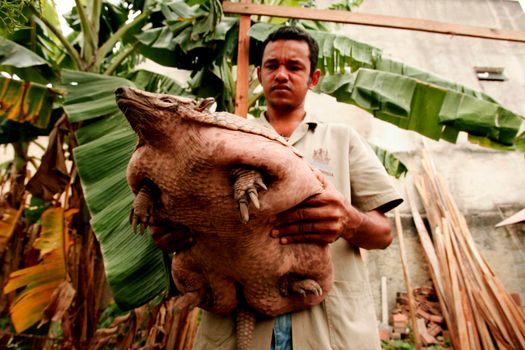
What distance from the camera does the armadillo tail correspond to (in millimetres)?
1147

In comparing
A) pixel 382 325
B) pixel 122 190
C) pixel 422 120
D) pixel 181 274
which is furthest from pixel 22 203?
pixel 382 325

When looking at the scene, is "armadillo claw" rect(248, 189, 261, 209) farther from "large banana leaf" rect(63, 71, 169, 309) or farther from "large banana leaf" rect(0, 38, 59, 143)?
"large banana leaf" rect(0, 38, 59, 143)

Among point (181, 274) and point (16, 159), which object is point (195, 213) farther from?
point (16, 159)

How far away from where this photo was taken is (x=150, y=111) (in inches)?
35.2

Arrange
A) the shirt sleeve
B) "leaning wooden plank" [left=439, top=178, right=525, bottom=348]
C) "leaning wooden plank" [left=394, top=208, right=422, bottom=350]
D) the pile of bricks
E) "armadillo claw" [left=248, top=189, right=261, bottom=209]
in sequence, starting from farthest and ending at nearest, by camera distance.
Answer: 1. the pile of bricks
2. "leaning wooden plank" [left=394, top=208, right=422, bottom=350]
3. "leaning wooden plank" [left=439, top=178, right=525, bottom=348]
4. the shirt sleeve
5. "armadillo claw" [left=248, top=189, right=261, bottom=209]

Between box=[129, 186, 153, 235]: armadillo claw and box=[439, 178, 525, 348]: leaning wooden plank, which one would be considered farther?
box=[439, 178, 525, 348]: leaning wooden plank

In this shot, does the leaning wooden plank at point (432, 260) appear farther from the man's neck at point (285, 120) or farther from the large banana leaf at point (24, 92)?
the large banana leaf at point (24, 92)

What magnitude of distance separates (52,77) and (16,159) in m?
1.25

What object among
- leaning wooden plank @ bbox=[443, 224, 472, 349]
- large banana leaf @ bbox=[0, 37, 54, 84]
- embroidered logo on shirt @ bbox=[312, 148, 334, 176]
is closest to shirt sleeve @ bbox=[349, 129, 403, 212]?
embroidered logo on shirt @ bbox=[312, 148, 334, 176]

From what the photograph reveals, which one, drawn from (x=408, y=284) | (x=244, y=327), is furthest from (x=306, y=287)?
(x=408, y=284)

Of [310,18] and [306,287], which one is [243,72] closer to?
[310,18]

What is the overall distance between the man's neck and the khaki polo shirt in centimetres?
4

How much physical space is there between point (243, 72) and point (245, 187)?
1.67 meters

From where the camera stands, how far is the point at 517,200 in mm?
5691
